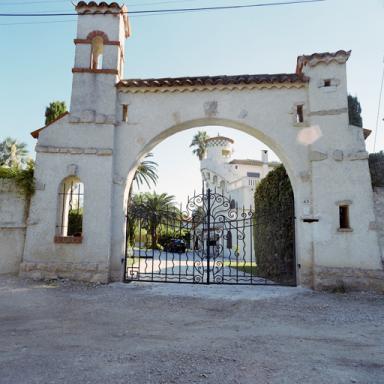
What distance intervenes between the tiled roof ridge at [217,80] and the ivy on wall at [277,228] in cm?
275

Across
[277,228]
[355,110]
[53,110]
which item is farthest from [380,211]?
[53,110]

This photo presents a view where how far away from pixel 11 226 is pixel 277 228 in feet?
24.9

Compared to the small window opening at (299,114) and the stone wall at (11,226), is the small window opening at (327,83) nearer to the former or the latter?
the small window opening at (299,114)

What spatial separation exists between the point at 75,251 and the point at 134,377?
5.67 m

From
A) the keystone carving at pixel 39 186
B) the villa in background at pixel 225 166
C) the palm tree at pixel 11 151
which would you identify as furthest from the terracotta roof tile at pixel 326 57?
the palm tree at pixel 11 151

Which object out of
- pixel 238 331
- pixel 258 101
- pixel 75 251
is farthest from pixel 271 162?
pixel 238 331

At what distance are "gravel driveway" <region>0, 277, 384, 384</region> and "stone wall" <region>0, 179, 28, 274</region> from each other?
1020 mm

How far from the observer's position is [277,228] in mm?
10195

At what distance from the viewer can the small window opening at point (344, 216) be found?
7.84 m

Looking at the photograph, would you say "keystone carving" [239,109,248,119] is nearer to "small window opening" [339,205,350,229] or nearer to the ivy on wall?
the ivy on wall

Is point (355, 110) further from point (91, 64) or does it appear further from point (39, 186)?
point (39, 186)

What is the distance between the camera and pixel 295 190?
8.30m

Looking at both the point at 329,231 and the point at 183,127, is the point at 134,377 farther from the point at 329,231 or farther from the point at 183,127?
the point at 183,127

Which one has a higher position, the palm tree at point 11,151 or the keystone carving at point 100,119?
the palm tree at point 11,151
